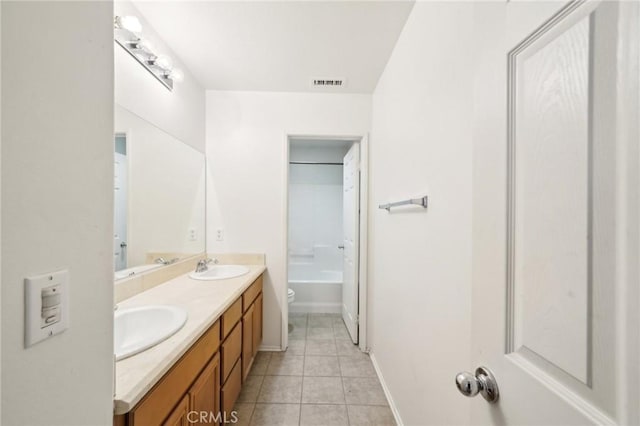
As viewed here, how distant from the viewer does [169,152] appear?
1794mm

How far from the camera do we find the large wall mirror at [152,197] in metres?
1.35

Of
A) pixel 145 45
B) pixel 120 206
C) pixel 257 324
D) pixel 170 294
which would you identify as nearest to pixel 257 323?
pixel 257 324

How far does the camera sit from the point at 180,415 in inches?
35.7

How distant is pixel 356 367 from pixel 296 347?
1.99 ft

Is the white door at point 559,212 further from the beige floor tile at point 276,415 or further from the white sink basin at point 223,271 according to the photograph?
the white sink basin at point 223,271

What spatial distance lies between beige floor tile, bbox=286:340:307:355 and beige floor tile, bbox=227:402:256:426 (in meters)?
0.64

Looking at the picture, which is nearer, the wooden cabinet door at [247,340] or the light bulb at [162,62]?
the light bulb at [162,62]

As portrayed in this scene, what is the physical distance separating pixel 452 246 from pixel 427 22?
1086 millimetres

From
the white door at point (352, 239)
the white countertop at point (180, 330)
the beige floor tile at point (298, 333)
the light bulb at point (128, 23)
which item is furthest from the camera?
the beige floor tile at point (298, 333)

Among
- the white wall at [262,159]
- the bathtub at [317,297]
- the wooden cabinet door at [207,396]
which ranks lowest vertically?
the bathtub at [317,297]

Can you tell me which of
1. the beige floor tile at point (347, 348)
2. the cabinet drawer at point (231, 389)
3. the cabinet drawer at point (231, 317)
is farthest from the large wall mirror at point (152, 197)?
the beige floor tile at point (347, 348)

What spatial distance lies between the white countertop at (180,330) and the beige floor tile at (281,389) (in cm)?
78

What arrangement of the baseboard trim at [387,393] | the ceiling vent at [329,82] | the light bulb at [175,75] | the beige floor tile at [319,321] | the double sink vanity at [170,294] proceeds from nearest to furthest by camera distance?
1. the double sink vanity at [170,294]
2. the baseboard trim at [387,393]
3. the light bulb at [175,75]
4. the ceiling vent at [329,82]
5. the beige floor tile at [319,321]

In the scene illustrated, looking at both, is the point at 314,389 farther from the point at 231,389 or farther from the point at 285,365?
the point at 231,389
